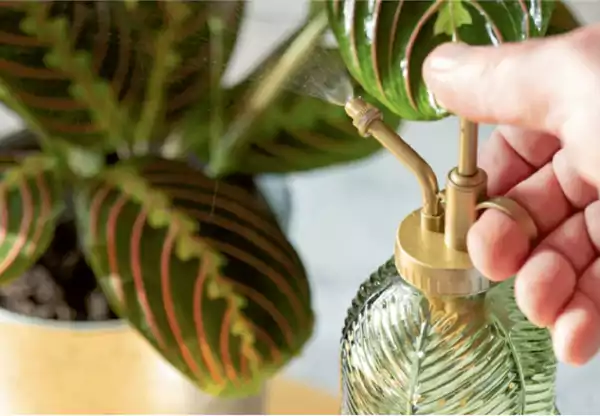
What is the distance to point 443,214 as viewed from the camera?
398mm

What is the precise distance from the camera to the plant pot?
70cm

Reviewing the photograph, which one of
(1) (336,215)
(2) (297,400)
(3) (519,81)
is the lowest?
(2) (297,400)

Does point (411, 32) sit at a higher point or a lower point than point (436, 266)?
higher

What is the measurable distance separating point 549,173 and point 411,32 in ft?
0.33

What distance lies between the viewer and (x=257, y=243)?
573 mm

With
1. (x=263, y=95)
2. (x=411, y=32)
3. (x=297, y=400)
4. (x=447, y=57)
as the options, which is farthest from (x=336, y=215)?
(x=447, y=57)

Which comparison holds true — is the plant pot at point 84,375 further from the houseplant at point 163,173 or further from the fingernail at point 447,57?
the fingernail at point 447,57

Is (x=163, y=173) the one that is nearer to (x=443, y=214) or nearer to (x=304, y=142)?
(x=304, y=142)

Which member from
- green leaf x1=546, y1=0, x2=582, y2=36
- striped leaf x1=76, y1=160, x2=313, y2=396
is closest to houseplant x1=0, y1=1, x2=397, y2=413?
striped leaf x1=76, y1=160, x2=313, y2=396

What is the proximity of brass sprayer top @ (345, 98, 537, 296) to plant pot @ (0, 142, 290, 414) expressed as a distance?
0.27 m

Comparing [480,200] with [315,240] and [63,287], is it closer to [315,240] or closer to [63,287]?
[63,287]

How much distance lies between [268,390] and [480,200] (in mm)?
365

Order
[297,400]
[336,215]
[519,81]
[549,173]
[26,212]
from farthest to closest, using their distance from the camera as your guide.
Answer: [336,215]
[297,400]
[26,212]
[549,173]
[519,81]

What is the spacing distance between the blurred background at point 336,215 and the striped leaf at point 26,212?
0.81ft
